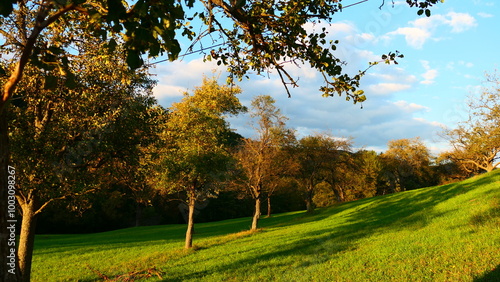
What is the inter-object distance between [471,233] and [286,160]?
25.5m

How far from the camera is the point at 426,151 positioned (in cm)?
7738

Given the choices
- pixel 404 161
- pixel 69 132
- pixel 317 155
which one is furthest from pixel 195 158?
pixel 404 161

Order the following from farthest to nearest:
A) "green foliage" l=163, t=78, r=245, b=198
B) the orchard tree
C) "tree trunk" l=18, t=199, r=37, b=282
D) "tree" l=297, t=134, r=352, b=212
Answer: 1. "tree" l=297, t=134, r=352, b=212
2. "green foliage" l=163, t=78, r=245, b=198
3. "tree trunk" l=18, t=199, r=37, b=282
4. the orchard tree

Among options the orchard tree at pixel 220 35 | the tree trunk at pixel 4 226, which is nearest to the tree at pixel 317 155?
the orchard tree at pixel 220 35

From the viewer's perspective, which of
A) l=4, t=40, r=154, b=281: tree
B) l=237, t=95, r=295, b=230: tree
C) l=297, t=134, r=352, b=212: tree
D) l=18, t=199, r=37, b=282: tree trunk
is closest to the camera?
l=4, t=40, r=154, b=281: tree

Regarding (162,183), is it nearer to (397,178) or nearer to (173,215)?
(173,215)

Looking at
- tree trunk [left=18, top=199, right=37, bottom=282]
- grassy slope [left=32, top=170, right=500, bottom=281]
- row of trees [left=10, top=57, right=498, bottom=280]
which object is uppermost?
row of trees [left=10, top=57, right=498, bottom=280]

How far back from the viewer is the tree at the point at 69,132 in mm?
10016

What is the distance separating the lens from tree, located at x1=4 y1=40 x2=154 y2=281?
10.0 m

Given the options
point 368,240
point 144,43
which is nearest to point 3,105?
point 144,43

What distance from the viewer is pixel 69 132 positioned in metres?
10.7

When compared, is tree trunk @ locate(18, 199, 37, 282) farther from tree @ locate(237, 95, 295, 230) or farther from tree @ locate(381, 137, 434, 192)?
tree @ locate(381, 137, 434, 192)

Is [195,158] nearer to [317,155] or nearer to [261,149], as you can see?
[261,149]

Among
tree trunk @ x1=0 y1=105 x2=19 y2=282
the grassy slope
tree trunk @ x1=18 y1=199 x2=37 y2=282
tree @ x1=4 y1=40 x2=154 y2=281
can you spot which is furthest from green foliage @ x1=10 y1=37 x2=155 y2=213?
the grassy slope
